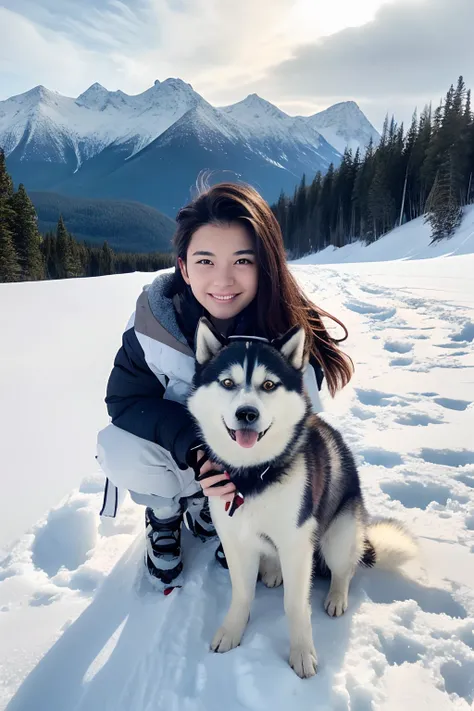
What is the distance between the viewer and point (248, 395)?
4.76 feet

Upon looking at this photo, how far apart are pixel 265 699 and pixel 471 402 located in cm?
286

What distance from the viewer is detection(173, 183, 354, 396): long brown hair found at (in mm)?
1790

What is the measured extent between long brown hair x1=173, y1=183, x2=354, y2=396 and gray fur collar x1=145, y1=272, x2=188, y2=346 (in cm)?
18

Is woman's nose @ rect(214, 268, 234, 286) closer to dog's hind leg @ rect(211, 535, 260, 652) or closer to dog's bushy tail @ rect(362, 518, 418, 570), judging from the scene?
dog's hind leg @ rect(211, 535, 260, 652)

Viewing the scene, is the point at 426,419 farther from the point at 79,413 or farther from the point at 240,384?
the point at 79,413

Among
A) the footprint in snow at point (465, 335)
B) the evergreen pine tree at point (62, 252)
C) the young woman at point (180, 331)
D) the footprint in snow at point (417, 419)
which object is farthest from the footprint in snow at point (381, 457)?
the evergreen pine tree at point (62, 252)

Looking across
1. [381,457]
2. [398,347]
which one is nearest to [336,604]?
[381,457]

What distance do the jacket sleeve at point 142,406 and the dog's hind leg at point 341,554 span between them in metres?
0.67

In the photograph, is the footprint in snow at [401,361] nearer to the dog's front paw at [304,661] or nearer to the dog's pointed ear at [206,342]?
the dog's pointed ear at [206,342]

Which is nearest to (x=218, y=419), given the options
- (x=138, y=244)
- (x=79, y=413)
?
(x=79, y=413)

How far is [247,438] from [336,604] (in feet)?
2.78

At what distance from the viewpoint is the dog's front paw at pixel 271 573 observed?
185cm

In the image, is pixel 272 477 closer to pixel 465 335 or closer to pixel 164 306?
pixel 164 306

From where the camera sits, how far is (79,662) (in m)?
1.56
